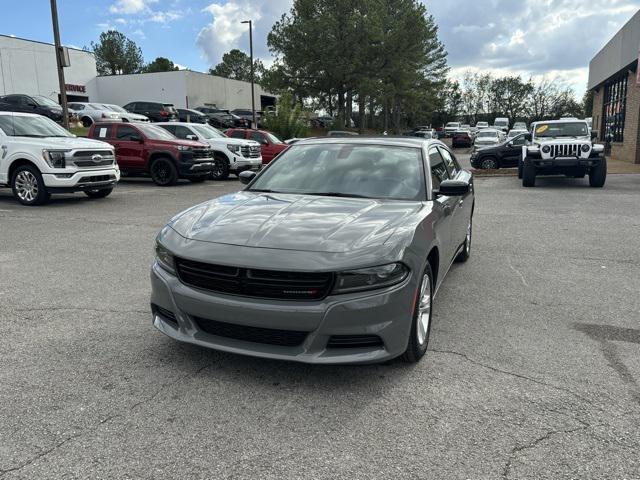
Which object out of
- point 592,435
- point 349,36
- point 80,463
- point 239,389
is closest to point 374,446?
point 239,389

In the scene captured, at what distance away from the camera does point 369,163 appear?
4.78 meters

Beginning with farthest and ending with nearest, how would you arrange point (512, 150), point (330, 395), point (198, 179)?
1. point (512, 150)
2. point (198, 179)
3. point (330, 395)

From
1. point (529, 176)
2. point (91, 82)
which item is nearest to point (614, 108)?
point (529, 176)

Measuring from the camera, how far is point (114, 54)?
95438mm

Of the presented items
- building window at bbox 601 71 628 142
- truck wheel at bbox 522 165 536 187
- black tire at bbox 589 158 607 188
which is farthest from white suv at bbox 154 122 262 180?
building window at bbox 601 71 628 142

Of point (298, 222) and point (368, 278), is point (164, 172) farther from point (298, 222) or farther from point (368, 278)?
point (368, 278)

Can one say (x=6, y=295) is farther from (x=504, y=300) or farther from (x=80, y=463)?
(x=504, y=300)

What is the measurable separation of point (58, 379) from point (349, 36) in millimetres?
44486

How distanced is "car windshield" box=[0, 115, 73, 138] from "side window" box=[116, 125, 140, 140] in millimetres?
3413

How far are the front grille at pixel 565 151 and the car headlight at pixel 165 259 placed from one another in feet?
45.2

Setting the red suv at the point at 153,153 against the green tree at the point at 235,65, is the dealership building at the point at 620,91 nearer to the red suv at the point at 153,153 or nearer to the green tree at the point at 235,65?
the red suv at the point at 153,153

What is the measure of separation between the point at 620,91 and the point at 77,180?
88.9ft

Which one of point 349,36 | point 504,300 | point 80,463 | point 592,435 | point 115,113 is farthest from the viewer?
point 349,36

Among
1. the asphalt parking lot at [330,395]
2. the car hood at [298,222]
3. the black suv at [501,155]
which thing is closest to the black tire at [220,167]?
the black suv at [501,155]
